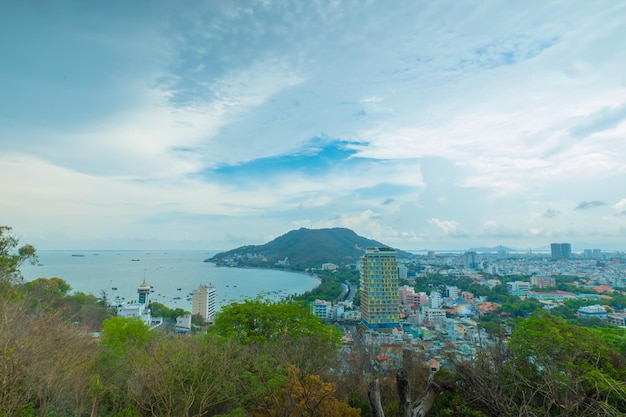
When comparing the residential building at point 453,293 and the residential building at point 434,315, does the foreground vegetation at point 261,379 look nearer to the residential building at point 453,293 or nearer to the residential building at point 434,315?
the residential building at point 434,315

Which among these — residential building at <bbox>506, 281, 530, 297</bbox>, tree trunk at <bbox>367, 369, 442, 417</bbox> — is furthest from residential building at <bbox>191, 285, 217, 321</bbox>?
residential building at <bbox>506, 281, 530, 297</bbox>

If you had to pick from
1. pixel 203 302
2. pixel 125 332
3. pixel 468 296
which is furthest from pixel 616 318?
pixel 203 302

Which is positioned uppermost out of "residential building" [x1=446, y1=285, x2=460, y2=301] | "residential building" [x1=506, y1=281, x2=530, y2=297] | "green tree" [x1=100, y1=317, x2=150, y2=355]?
"green tree" [x1=100, y1=317, x2=150, y2=355]

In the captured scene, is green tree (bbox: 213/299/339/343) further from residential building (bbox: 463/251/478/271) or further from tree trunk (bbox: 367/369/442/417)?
residential building (bbox: 463/251/478/271)

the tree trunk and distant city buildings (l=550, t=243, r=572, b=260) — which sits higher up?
the tree trunk

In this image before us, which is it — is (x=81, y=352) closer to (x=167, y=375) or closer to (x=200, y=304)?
(x=167, y=375)

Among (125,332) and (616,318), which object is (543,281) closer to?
(616,318)
